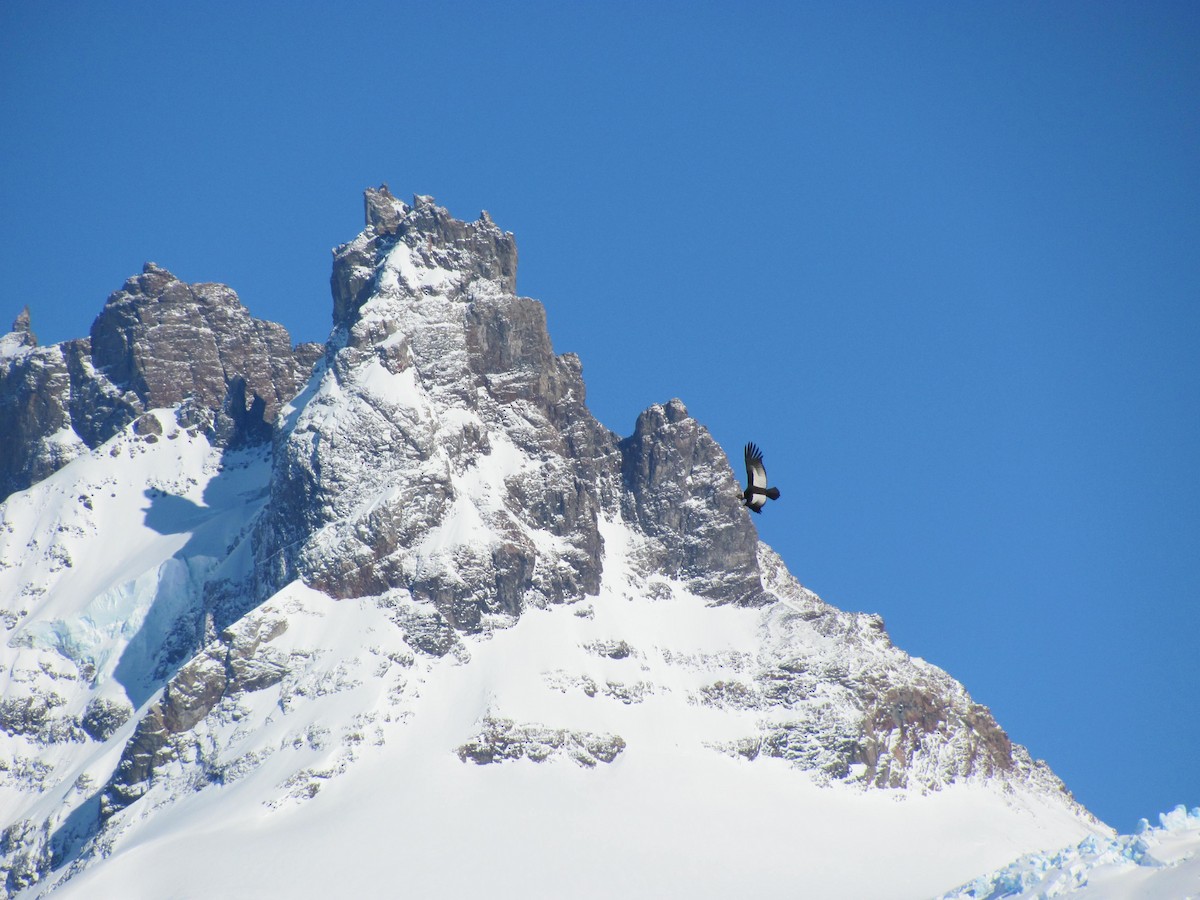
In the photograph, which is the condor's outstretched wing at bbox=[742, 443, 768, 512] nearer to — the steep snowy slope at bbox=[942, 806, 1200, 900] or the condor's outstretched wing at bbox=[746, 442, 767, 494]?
the condor's outstretched wing at bbox=[746, 442, 767, 494]

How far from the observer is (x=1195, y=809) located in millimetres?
160000

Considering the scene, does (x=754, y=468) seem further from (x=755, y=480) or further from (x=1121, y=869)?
(x=1121, y=869)

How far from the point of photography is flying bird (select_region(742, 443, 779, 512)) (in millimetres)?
109625

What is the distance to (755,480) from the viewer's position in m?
111

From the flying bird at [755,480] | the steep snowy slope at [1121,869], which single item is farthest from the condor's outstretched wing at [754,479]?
the steep snowy slope at [1121,869]

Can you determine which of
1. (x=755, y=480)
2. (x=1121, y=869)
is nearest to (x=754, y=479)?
(x=755, y=480)

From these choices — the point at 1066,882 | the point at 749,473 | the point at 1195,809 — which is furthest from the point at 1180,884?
the point at 749,473

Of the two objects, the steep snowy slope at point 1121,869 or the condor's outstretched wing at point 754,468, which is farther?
the steep snowy slope at point 1121,869

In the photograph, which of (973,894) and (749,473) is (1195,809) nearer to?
(973,894)

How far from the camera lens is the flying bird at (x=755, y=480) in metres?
110

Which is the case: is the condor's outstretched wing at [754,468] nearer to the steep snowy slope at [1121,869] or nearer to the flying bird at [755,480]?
the flying bird at [755,480]

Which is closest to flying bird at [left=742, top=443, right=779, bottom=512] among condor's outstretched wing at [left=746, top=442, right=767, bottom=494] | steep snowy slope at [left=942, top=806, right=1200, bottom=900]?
condor's outstretched wing at [left=746, top=442, right=767, bottom=494]

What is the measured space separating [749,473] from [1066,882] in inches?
2018

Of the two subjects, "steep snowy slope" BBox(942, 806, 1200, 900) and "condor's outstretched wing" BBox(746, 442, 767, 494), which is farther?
"steep snowy slope" BBox(942, 806, 1200, 900)
